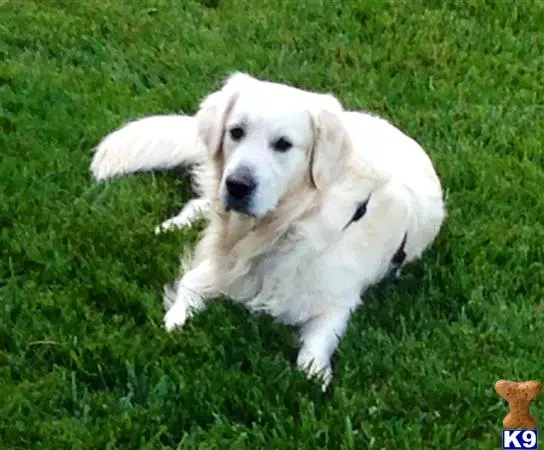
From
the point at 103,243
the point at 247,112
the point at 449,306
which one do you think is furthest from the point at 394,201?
the point at 103,243

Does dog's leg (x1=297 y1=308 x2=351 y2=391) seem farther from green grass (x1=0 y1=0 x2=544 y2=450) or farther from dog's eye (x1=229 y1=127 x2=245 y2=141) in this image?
dog's eye (x1=229 y1=127 x2=245 y2=141)

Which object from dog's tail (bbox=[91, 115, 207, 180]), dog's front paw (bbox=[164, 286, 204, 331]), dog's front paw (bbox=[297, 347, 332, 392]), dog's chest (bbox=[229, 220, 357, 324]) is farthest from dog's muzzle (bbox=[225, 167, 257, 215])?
dog's tail (bbox=[91, 115, 207, 180])

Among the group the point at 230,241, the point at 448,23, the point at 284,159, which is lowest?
the point at 448,23

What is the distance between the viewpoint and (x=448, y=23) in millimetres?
6910

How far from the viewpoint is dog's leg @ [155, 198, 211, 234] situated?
4.68 metres

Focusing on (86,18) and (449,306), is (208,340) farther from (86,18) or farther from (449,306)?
(86,18)

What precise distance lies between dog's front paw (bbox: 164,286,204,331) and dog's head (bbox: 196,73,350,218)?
14.2 inches

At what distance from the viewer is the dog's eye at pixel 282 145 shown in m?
4.03

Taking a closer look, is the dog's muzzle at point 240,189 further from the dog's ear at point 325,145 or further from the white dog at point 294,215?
the dog's ear at point 325,145

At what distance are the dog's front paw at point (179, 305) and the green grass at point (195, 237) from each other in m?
0.04

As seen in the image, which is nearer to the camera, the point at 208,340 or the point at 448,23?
the point at 208,340

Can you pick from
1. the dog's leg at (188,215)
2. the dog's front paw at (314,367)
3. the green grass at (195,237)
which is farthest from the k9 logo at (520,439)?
the dog's leg at (188,215)

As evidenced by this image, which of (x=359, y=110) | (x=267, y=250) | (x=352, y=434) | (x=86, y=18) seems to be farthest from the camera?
(x=86, y=18)

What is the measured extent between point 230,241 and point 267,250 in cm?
15
